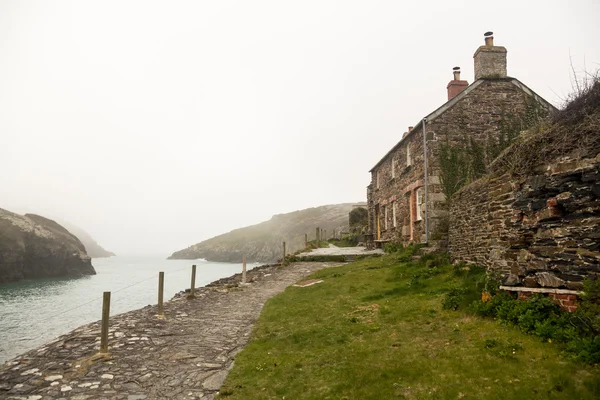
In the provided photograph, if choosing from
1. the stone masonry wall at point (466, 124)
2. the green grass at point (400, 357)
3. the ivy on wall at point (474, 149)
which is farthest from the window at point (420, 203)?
the green grass at point (400, 357)

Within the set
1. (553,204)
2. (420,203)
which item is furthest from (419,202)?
(553,204)

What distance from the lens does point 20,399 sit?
638 cm

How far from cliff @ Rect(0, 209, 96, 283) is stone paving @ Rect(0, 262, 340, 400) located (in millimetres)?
52257

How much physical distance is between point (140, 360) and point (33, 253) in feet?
203

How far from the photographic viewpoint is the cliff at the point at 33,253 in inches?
2015

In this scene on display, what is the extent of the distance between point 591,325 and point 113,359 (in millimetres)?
9868

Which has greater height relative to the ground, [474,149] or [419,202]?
[474,149]

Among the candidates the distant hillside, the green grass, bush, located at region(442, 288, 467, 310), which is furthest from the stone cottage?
the distant hillside

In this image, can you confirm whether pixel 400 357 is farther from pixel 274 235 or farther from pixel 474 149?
pixel 274 235

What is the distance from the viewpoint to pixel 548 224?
7727 millimetres

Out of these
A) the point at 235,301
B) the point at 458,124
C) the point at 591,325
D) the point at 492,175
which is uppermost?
the point at 458,124

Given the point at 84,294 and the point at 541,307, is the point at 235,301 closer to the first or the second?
the point at 541,307

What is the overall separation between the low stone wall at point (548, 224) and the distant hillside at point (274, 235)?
74.8 m

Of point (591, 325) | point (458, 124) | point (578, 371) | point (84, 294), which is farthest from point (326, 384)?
point (84, 294)
